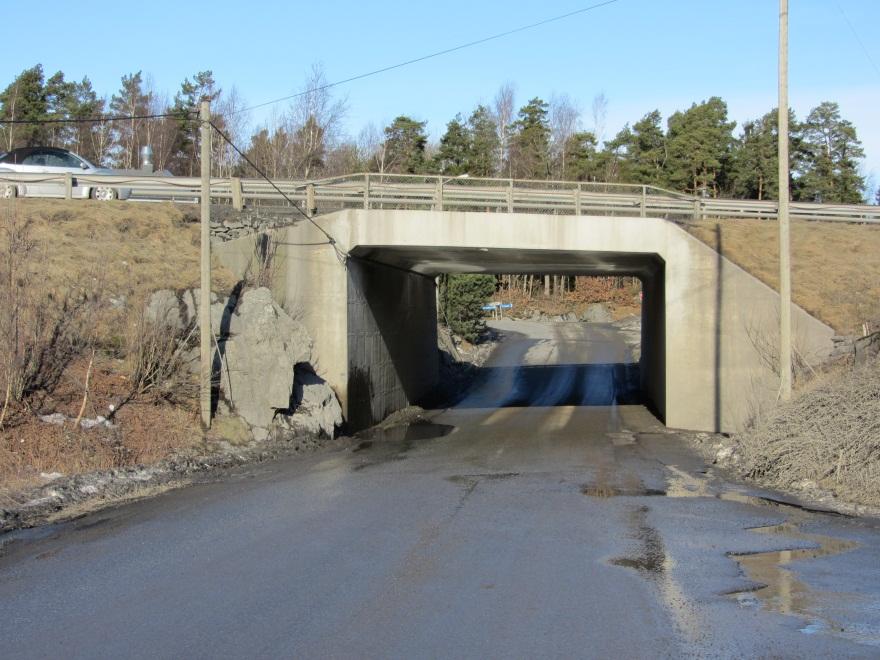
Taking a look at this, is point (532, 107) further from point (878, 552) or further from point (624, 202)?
point (878, 552)

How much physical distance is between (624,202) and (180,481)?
50.9 ft

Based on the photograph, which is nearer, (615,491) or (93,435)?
(615,491)

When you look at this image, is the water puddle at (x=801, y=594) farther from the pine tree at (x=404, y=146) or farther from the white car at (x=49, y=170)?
the pine tree at (x=404, y=146)

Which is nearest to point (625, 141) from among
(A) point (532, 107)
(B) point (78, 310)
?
(A) point (532, 107)

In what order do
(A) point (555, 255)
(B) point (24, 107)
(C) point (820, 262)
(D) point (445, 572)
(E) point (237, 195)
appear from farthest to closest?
(B) point (24, 107) < (A) point (555, 255) < (C) point (820, 262) < (E) point (237, 195) < (D) point (445, 572)

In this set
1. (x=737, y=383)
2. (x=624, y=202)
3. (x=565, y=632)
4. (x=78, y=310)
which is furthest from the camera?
(x=624, y=202)

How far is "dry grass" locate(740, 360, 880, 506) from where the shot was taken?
38.7 feet

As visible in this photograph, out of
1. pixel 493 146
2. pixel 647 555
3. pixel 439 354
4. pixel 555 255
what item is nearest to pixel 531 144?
pixel 493 146

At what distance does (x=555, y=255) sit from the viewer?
2539cm

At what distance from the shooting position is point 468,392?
3422 centimetres

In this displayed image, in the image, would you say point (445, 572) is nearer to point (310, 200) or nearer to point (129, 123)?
point (310, 200)

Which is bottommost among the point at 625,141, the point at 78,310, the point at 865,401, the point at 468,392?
the point at 468,392

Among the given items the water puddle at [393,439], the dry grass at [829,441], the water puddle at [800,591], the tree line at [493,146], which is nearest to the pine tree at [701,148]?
the tree line at [493,146]

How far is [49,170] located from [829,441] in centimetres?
2372
